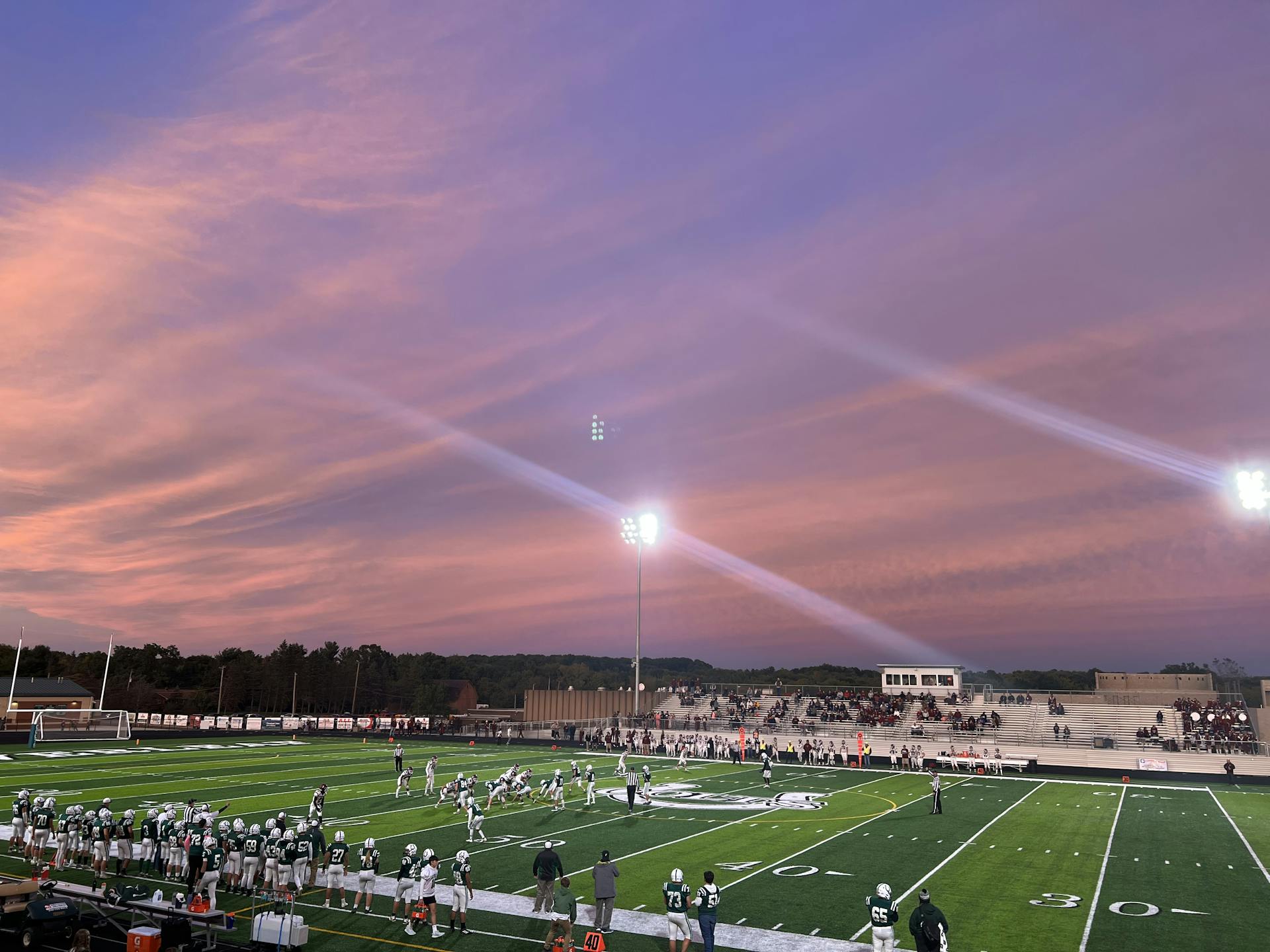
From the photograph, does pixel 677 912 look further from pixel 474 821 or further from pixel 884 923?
pixel 474 821

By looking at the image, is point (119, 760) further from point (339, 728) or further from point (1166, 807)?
point (1166, 807)

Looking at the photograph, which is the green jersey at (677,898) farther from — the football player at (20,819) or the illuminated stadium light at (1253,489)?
the illuminated stadium light at (1253,489)

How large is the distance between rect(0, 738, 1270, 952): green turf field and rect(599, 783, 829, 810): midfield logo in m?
0.20

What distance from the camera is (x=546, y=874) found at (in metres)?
17.9

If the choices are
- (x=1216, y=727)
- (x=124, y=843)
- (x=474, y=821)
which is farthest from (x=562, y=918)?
(x=1216, y=727)

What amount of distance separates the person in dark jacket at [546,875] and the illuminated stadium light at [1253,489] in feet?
75.7

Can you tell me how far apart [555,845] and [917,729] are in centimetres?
4393

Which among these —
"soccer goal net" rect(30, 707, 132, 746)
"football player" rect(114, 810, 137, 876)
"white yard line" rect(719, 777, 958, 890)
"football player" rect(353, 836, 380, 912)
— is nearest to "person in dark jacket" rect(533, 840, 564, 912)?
"football player" rect(353, 836, 380, 912)

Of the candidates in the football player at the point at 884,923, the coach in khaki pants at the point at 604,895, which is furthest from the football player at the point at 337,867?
the football player at the point at 884,923

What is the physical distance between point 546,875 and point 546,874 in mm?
13

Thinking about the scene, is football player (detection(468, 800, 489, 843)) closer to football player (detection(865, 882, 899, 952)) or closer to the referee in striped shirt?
the referee in striped shirt

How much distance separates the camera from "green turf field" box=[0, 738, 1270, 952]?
17.8 meters

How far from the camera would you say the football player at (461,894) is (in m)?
17.6

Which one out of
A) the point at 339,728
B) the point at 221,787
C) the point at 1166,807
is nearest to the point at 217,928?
the point at 221,787
